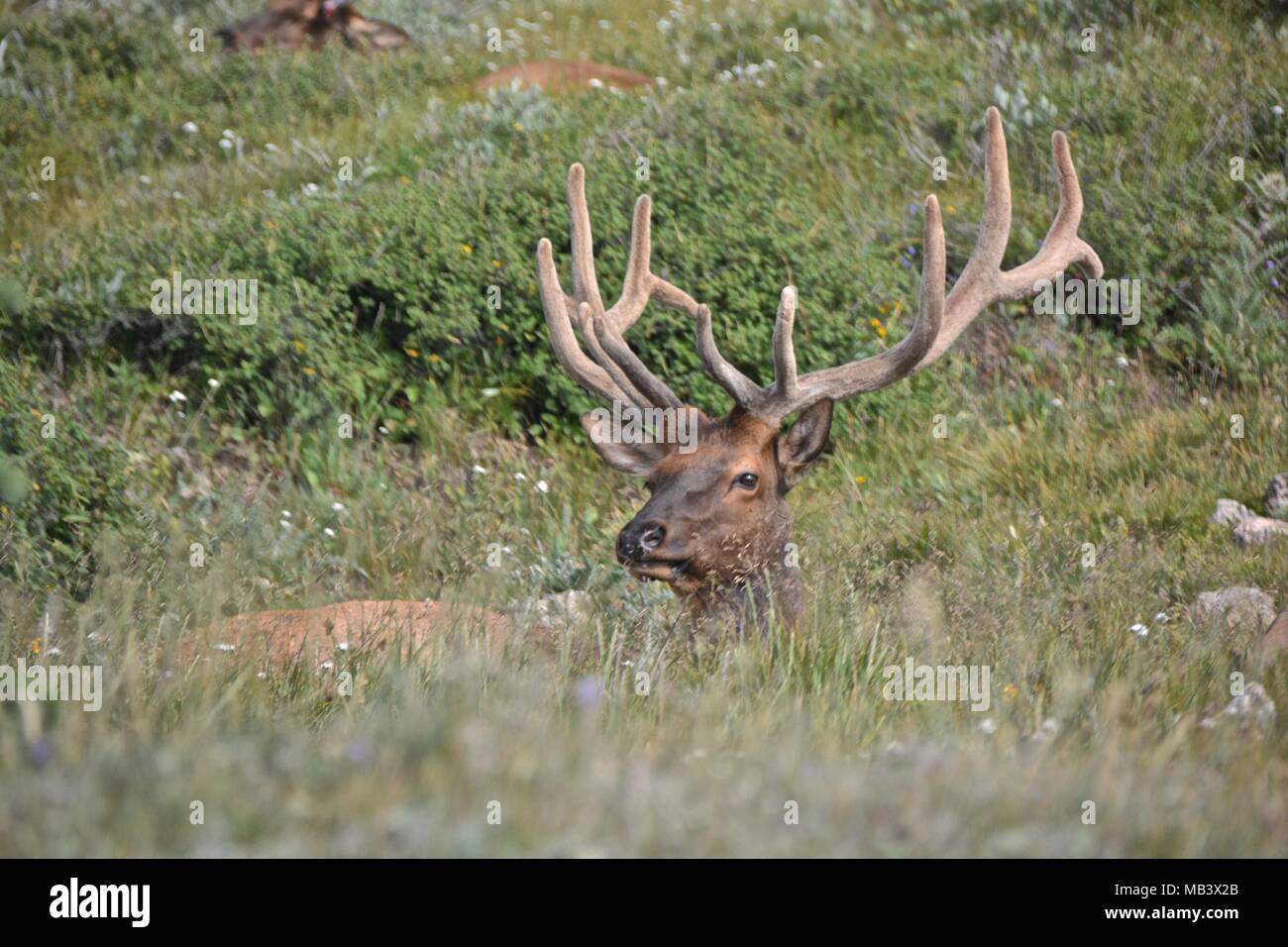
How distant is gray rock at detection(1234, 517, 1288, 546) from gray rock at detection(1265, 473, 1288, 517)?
0.19 ft

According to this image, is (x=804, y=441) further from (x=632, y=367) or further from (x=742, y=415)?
(x=632, y=367)

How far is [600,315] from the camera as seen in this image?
21.2ft

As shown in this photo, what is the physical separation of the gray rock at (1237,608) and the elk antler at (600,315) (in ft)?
7.03

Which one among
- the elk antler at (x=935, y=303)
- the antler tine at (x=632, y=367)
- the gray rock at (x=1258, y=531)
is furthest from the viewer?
the gray rock at (x=1258, y=531)

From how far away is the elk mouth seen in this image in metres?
5.33

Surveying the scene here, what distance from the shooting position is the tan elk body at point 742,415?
5.43 meters

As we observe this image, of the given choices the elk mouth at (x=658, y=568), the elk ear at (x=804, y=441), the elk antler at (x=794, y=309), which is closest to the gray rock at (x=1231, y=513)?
the elk antler at (x=794, y=309)

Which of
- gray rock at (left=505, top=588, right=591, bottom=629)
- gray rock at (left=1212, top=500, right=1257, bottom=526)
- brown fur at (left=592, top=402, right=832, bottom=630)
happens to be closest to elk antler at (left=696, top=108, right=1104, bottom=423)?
brown fur at (left=592, top=402, right=832, bottom=630)

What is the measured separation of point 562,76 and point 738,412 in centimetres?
707

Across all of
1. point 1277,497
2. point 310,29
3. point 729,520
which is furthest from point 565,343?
point 310,29

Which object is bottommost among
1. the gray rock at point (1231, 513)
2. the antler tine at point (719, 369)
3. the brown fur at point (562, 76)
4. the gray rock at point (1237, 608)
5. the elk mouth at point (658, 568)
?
the gray rock at point (1237, 608)

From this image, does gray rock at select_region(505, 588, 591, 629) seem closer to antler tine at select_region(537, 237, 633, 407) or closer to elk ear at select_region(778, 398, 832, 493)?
antler tine at select_region(537, 237, 633, 407)

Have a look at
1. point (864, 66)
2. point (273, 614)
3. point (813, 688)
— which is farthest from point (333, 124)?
point (813, 688)

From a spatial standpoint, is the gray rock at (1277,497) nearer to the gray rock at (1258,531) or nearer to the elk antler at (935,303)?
the gray rock at (1258,531)
